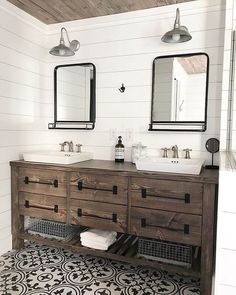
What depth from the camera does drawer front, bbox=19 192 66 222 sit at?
2201mm

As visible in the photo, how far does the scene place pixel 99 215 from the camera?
2.05m

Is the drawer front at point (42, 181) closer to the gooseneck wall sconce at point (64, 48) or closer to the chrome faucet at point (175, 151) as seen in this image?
the chrome faucet at point (175, 151)

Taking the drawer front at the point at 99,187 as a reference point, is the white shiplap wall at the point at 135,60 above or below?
above

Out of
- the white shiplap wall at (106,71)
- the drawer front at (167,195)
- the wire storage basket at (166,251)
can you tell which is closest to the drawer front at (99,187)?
the drawer front at (167,195)

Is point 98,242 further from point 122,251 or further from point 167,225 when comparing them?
point 167,225

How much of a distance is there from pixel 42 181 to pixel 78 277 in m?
0.87

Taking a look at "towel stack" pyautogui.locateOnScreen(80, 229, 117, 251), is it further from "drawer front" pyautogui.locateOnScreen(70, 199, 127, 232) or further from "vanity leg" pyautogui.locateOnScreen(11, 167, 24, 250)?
"vanity leg" pyautogui.locateOnScreen(11, 167, 24, 250)

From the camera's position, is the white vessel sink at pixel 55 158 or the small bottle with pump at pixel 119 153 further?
the small bottle with pump at pixel 119 153

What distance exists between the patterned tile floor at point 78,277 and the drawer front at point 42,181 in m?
0.62

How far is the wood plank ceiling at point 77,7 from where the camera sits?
223 cm

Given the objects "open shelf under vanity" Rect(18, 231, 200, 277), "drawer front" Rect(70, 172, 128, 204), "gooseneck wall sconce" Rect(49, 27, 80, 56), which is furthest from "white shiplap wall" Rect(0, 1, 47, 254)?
"drawer front" Rect(70, 172, 128, 204)

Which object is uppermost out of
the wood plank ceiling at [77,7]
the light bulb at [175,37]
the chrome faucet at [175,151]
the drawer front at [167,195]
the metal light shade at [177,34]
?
the wood plank ceiling at [77,7]

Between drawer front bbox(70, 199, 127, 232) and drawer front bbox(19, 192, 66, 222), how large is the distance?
12 centimetres

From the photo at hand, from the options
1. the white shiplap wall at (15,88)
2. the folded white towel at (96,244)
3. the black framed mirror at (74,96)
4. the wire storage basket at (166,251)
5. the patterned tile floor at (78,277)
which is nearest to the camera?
the patterned tile floor at (78,277)
